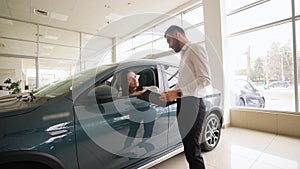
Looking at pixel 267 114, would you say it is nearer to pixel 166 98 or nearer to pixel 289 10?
pixel 289 10

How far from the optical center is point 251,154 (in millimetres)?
2021

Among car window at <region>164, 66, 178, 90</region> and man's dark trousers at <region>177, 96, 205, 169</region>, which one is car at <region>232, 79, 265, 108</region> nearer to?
car window at <region>164, 66, 178, 90</region>

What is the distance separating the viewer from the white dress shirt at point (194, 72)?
1136mm

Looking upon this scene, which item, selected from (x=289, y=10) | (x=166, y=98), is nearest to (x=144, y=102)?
(x=166, y=98)

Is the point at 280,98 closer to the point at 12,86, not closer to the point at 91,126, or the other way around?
the point at 91,126

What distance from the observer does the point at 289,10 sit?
2.71m

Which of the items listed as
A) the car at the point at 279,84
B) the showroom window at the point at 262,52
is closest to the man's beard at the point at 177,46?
the showroom window at the point at 262,52

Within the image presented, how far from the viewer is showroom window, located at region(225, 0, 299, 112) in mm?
2760

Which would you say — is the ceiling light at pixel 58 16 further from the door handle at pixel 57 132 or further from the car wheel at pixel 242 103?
the car wheel at pixel 242 103

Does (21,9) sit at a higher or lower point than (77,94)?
higher

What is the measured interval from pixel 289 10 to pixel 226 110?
198 centimetres

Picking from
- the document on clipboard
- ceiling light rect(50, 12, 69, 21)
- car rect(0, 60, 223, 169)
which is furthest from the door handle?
ceiling light rect(50, 12, 69, 21)

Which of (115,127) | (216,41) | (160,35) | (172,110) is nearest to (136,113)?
(115,127)

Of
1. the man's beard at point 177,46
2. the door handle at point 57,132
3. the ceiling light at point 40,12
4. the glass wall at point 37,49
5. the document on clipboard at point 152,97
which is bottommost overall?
the door handle at point 57,132
